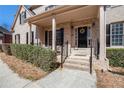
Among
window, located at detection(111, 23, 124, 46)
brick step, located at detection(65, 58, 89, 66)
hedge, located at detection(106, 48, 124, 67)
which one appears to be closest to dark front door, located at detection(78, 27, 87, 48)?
window, located at detection(111, 23, 124, 46)

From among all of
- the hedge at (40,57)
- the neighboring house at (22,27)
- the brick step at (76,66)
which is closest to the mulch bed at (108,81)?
the brick step at (76,66)

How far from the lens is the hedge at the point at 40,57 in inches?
289

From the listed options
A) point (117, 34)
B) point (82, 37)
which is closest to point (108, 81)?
point (117, 34)

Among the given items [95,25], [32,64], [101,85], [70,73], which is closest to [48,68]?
[70,73]

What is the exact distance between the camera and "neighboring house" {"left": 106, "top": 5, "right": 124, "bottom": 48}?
32.6ft

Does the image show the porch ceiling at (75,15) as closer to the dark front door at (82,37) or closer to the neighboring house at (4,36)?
the dark front door at (82,37)

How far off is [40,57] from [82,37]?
5.00m

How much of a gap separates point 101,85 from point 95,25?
6.25 m

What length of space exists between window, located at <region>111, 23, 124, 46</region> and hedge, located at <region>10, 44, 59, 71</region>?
4.72m

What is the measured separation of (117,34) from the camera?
10.1 metres

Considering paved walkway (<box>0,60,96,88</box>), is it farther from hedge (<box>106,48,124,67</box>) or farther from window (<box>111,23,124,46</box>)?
window (<box>111,23,124,46</box>)
